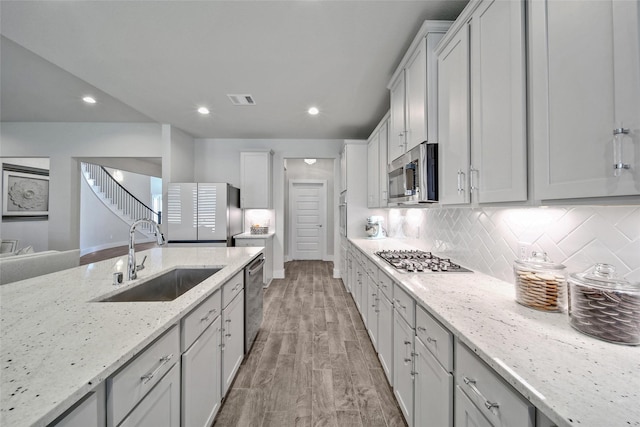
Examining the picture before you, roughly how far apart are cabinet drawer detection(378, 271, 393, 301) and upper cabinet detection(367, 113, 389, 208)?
1.19 metres

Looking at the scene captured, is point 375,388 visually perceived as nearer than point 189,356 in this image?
No

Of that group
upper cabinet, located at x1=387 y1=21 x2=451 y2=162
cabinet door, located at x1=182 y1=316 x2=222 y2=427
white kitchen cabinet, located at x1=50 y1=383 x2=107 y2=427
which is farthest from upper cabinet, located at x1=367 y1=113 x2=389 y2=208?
white kitchen cabinet, located at x1=50 y1=383 x2=107 y2=427

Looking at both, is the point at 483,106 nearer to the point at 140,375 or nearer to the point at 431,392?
the point at 431,392

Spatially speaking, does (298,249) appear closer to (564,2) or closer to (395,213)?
(395,213)

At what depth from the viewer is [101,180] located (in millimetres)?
7879

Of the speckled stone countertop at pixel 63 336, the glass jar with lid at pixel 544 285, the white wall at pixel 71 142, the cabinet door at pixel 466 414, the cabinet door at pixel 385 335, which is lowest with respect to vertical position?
the cabinet door at pixel 385 335

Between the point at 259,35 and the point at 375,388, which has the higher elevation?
the point at 259,35

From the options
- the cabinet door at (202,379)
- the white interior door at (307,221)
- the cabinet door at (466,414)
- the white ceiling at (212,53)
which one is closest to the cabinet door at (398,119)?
the white ceiling at (212,53)

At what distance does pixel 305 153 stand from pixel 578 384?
4533 millimetres

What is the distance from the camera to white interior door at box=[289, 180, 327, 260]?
21.2ft

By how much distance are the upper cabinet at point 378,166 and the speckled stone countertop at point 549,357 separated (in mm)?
1916

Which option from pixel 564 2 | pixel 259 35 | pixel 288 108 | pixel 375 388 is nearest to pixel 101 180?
pixel 288 108

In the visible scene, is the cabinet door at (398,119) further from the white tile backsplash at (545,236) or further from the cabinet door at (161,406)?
the cabinet door at (161,406)

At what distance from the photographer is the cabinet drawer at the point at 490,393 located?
0.62 metres
